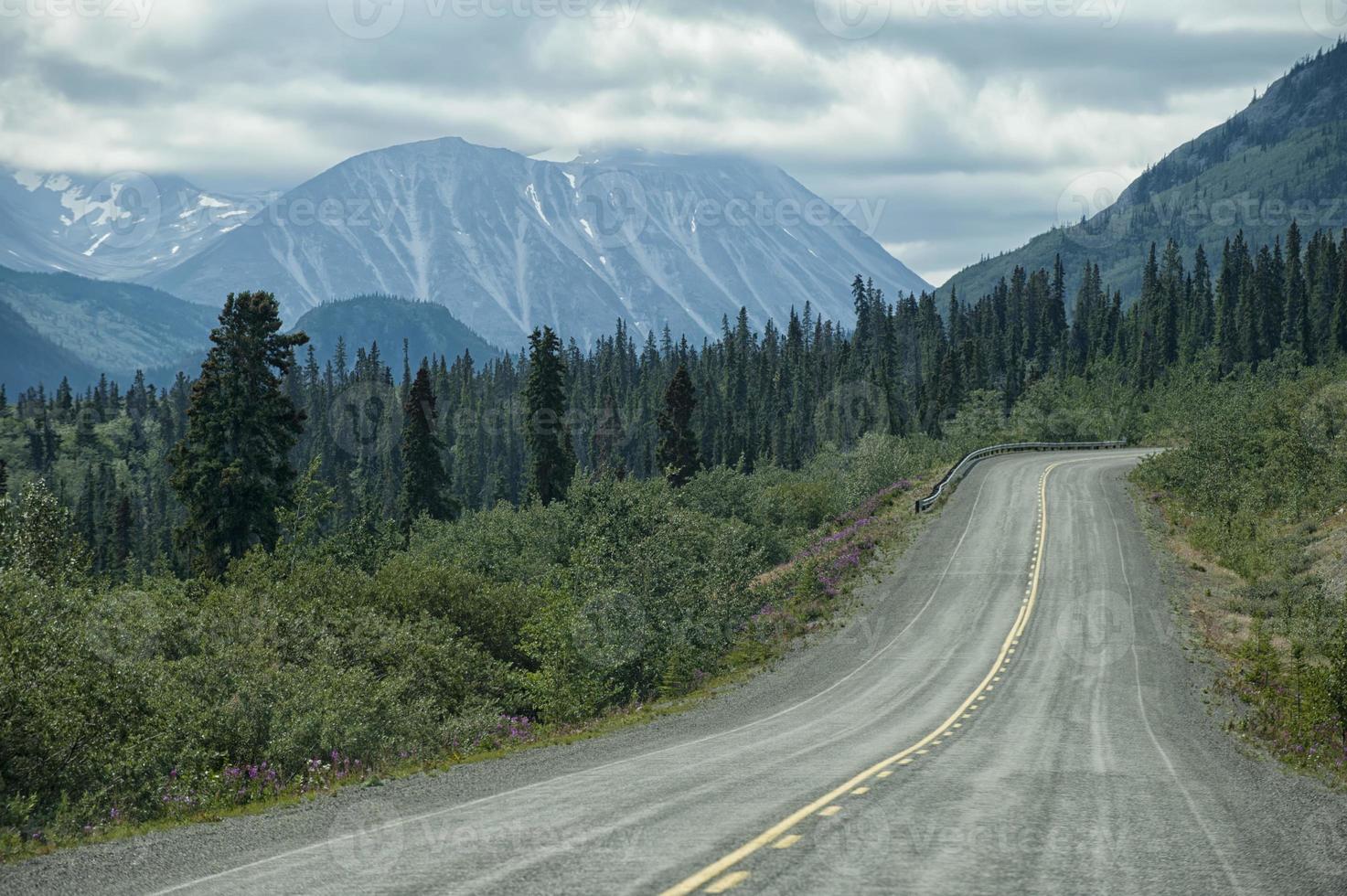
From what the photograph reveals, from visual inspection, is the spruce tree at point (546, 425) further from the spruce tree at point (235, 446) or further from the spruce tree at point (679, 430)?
the spruce tree at point (235, 446)

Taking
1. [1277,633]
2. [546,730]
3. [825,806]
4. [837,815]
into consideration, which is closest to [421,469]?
[546,730]

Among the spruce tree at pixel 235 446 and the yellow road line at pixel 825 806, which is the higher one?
the spruce tree at pixel 235 446

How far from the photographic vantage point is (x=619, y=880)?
30.7ft

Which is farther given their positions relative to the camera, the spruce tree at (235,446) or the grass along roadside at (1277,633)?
the spruce tree at (235,446)

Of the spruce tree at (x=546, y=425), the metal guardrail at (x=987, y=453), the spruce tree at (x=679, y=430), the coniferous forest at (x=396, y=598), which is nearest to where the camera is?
the coniferous forest at (x=396, y=598)

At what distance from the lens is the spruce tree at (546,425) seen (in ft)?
245

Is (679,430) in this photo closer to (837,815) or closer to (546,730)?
(546,730)

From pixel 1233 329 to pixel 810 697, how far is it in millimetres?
171039

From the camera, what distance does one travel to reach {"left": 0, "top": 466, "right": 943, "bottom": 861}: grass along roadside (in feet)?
48.5

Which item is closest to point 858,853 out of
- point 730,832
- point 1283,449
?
point 730,832

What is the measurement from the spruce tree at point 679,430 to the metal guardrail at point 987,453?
79.9 feet

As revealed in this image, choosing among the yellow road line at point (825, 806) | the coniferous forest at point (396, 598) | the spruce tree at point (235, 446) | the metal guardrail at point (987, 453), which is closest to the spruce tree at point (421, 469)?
the coniferous forest at point (396, 598)

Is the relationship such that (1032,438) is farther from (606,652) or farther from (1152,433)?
(606,652)

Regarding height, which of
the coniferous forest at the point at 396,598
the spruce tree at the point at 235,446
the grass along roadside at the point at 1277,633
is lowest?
the grass along roadside at the point at 1277,633
